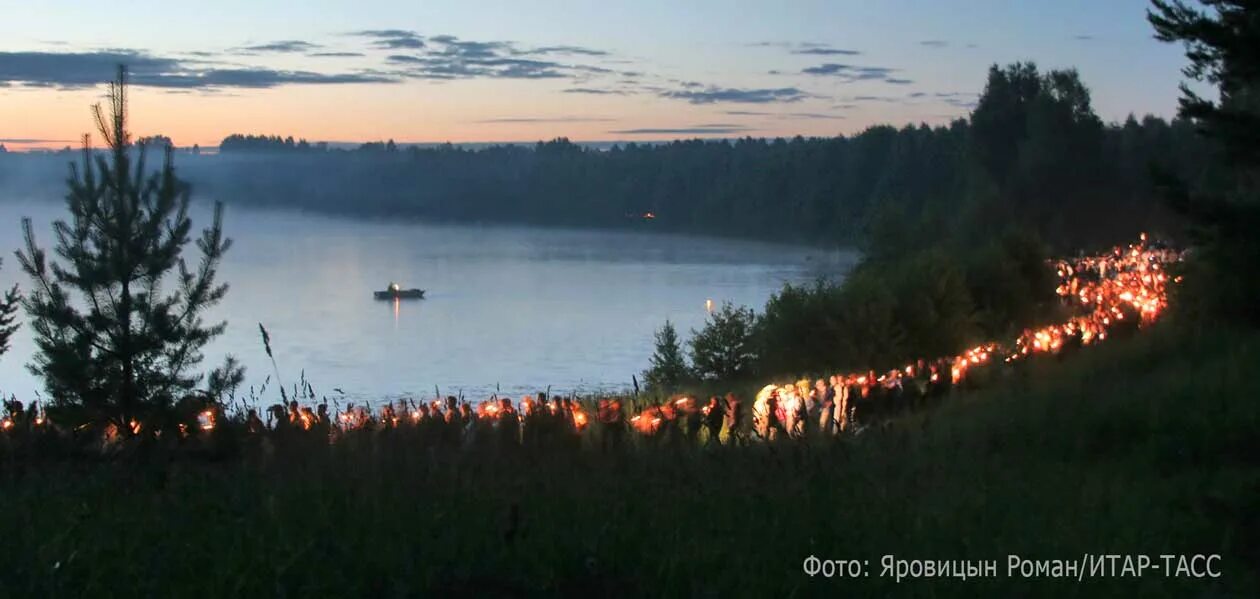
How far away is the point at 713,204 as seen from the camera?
548 ft

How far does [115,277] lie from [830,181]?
131 meters

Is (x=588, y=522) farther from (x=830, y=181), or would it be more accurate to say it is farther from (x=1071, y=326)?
(x=830, y=181)

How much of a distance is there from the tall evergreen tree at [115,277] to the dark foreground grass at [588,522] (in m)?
8.02

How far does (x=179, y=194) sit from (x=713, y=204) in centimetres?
15313

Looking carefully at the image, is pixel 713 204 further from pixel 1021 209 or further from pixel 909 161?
pixel 1021 209

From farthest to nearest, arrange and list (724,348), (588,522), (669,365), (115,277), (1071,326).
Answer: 1. (669,365)
2. (724,348)
3. (1071,326)
4. (115,277)
5. (588,522)

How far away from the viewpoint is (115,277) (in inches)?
589

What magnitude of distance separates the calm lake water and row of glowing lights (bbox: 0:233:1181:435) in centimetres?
586

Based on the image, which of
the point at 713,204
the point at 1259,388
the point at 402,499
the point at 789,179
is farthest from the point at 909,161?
the point at 402,499

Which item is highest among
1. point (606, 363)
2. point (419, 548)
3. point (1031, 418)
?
point (419, 548)

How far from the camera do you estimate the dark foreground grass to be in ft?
16.0

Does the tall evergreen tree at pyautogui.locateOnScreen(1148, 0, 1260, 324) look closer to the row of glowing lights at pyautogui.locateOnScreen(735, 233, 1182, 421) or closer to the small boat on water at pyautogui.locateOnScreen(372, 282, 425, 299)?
the row of glowing lights at pyautogui.locateOnScreen(735, 233, 1182, 421)

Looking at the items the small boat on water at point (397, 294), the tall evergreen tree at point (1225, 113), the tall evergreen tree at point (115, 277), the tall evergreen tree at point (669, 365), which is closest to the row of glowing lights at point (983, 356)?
the tall evergreen tree at point (115, 277)

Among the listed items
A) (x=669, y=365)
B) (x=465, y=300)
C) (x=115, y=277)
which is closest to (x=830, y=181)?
(x=465, y=300)
